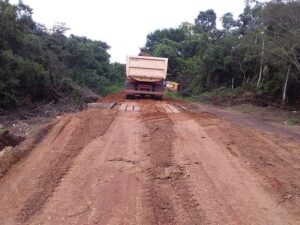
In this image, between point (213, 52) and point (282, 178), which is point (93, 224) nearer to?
point (282, 178)

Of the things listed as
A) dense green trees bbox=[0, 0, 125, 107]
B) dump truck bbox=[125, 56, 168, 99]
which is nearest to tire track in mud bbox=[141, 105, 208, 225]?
dense green trees bbox=[0, 0, 125, 107]

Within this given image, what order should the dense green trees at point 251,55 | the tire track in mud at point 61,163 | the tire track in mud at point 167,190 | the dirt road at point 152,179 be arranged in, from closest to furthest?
1. the tire track in mud at point 167,190
2. the dirt road at point 152,179
3. the tire track in mud at point 61,163
4. the dense green trees at point 251,55

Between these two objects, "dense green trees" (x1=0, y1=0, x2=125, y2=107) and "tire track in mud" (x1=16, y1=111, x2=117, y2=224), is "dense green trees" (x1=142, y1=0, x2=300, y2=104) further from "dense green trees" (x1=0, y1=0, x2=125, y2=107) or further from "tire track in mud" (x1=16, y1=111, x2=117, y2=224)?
"tire track in mud" (x1=16, y1=111, x2=117, y2=224)

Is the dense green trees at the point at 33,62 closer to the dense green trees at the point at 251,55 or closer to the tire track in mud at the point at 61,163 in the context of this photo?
the tire track in mud at the point at 61,163

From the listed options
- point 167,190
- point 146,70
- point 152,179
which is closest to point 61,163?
point 152,179

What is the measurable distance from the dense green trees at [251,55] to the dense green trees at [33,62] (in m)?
10.4

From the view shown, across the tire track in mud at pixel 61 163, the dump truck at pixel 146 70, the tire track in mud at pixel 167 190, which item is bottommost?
the tire track in mud at pixel 61 163

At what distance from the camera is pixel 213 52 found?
39375mm

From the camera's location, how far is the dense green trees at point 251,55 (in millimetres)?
24094

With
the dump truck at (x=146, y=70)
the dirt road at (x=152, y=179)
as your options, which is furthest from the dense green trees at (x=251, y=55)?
the dirt road at (x=152, y=179)

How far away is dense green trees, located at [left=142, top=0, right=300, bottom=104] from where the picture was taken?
24.1m

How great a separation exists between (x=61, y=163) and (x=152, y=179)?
6.01 feet

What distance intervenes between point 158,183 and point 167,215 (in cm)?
137

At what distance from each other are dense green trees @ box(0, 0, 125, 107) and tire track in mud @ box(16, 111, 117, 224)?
5.92 m
